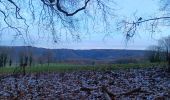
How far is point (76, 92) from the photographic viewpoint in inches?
810

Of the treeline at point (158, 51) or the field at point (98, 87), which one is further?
the treeline at point (158, 51)

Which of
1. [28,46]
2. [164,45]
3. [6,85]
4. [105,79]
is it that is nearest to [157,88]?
[105,79]

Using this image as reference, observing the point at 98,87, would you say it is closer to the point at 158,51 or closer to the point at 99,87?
the point at 99,87

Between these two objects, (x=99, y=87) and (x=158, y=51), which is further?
(x=158, y=51)

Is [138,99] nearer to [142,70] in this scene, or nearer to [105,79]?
[105,79]

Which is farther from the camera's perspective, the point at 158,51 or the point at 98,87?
the point at 158,51

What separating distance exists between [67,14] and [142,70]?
1450 cm

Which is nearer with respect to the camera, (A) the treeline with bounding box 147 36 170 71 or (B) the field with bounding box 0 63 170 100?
(B) the field with bounding box 0 63 170 100

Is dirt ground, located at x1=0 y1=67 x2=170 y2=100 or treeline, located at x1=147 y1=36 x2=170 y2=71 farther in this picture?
treeline, located at x1=147 y1=36 x2=170 y2=71

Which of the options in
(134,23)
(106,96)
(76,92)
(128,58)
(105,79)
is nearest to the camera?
(106,96)

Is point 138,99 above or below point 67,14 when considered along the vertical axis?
below

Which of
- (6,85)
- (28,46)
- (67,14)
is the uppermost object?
(67,14)

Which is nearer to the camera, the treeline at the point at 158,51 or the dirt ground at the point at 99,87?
the dirt ground at the point at 99,87

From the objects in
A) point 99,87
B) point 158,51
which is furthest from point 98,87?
point 158,51
